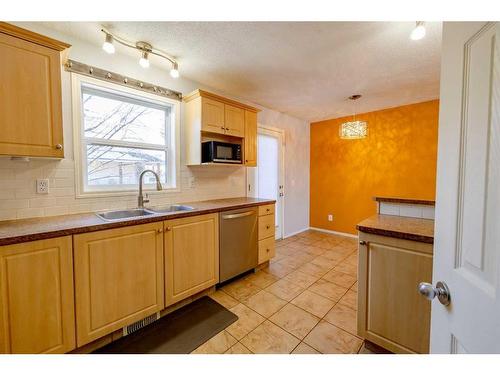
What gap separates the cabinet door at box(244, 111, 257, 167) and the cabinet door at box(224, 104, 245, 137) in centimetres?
8

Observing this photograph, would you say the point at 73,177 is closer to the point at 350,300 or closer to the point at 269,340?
the point at 269,340

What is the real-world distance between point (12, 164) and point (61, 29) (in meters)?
1.14

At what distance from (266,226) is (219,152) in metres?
1.12

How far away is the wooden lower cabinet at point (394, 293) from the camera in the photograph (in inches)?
49.1

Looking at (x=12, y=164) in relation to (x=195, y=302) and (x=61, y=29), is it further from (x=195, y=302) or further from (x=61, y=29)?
(x=195, y=302)

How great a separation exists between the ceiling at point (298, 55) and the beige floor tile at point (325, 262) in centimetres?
240

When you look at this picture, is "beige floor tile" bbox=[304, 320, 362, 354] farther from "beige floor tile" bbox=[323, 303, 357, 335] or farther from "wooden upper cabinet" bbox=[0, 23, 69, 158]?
"wooden upper cabinet" bbox=[0, 23, 69, 158]

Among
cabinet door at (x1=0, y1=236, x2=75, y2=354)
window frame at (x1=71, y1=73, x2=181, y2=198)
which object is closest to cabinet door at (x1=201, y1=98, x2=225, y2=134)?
window frame at (x1=71, y1=73, x2=181, y2=198)

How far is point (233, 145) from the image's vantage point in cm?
261

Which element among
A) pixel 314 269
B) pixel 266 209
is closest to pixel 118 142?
pixel 266 209

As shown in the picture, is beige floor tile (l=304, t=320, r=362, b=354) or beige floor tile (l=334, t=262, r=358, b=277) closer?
beige floor tile (l=304, t=320, r=362, b=354)

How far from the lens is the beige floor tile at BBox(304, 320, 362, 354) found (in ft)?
4.95
